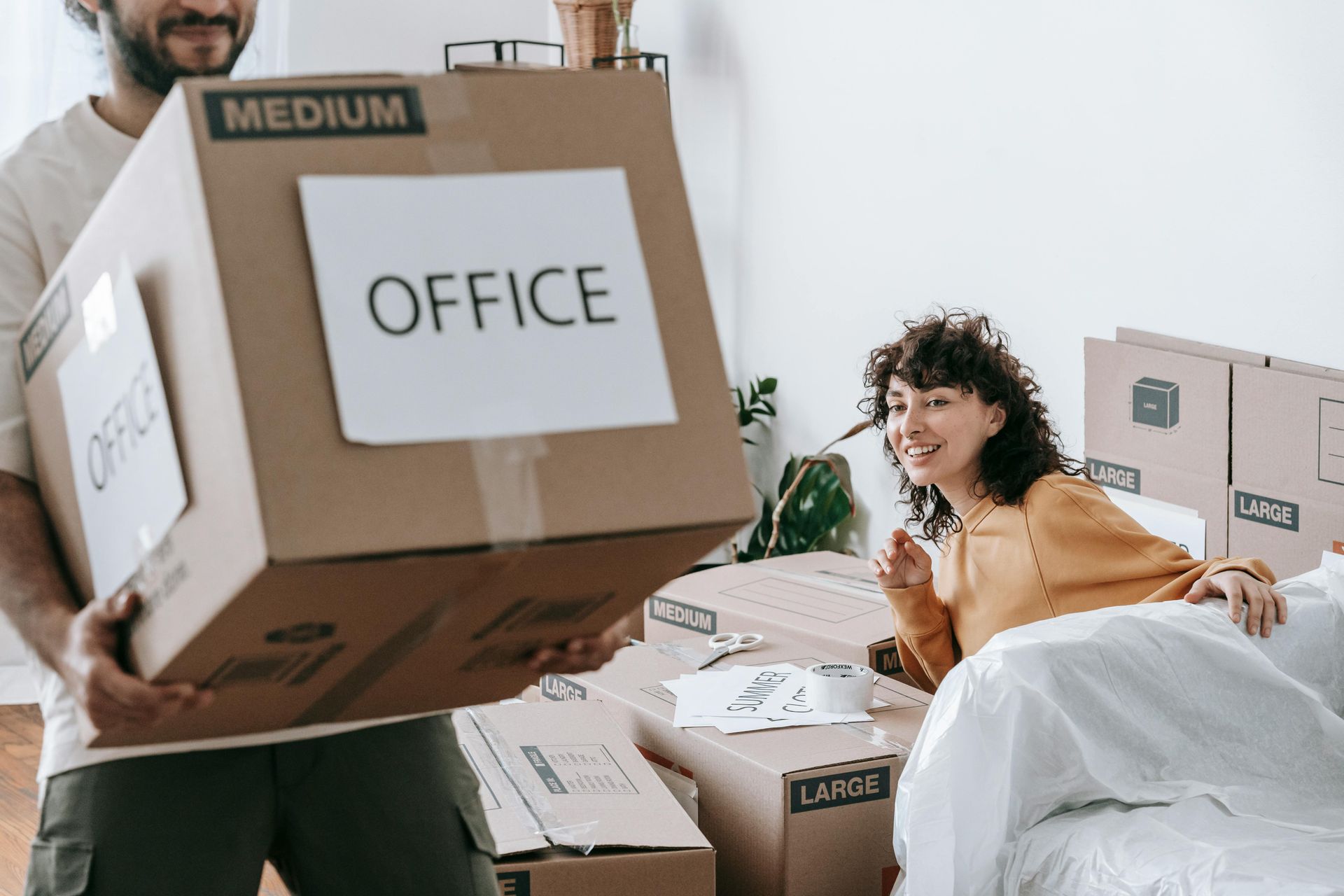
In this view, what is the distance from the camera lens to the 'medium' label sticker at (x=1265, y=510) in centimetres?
184

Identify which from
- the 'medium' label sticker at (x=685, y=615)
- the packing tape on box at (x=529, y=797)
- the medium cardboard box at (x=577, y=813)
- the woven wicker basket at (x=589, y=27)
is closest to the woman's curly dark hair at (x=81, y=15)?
the packing tape on box at (x=529, y=797)

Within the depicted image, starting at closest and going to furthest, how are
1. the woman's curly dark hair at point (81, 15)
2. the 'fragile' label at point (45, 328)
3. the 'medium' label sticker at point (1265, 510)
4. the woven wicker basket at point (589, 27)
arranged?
the 'fragile' label at point (45, 328), the woman's curly dark hair at point (81, 15), the 'medium' label sticker at point (1265, 510), the woven wicker basket at point (589, 27)

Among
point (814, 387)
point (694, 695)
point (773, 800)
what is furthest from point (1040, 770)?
point (814, 387)

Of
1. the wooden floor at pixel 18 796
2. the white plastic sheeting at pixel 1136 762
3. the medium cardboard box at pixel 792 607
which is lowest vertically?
the wooden floor at pixel 18 796

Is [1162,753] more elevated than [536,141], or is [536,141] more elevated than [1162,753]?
[536,141]

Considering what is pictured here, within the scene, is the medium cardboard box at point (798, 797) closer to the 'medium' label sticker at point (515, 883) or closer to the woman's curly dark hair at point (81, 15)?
the 'medium' label sticker at point (515, 883)

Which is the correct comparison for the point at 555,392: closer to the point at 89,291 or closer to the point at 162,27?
the point at 89,291

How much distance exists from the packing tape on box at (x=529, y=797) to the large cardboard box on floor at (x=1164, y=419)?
108cm

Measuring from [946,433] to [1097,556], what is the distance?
11.6 inches

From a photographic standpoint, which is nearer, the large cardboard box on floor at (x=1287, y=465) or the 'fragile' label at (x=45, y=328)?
the 'fragile' label at (x=45, y=328)

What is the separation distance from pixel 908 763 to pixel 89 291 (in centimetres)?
102

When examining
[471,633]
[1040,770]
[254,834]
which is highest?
[471,633]

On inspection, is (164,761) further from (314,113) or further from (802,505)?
(802,505)

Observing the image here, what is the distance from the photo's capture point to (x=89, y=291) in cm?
75
